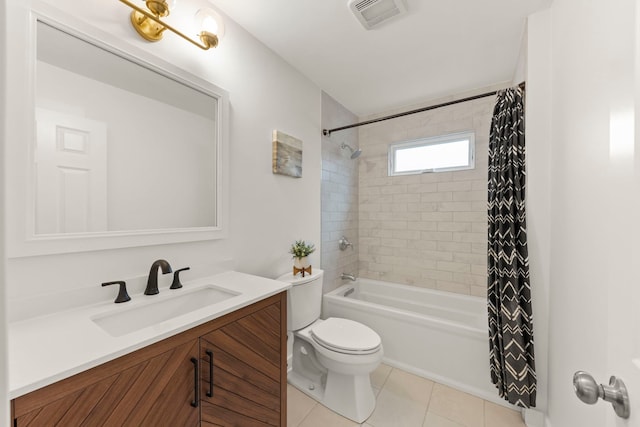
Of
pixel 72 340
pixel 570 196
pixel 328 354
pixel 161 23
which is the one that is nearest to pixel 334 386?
pixel 328 354

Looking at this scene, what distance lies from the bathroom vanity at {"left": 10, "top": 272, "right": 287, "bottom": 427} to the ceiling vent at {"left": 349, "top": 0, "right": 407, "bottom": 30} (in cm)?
161

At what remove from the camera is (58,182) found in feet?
3.14

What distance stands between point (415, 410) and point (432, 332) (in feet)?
1.75

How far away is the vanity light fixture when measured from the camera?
1.08m

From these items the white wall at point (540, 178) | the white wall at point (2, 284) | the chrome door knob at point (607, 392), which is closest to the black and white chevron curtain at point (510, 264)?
the white wall at point (540, 178)

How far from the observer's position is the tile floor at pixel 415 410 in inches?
61.1

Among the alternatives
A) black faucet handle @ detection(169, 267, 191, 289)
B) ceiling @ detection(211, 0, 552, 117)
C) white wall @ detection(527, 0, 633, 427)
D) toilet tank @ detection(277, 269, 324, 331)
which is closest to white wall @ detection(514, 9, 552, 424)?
white wall @ detection(527, 0, 633, 427)

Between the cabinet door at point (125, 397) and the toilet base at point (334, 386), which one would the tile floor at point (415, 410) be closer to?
the toilet base at point (334, 386)

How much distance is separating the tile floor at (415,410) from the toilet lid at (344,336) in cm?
43

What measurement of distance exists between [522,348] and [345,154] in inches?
85.9

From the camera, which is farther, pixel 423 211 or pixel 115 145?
pixel 423 211

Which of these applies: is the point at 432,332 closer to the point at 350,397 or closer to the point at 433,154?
the point at 350,397

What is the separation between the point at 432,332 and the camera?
77.2 inches

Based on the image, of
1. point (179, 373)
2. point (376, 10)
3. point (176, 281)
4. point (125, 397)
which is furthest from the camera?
point (376, 10)
